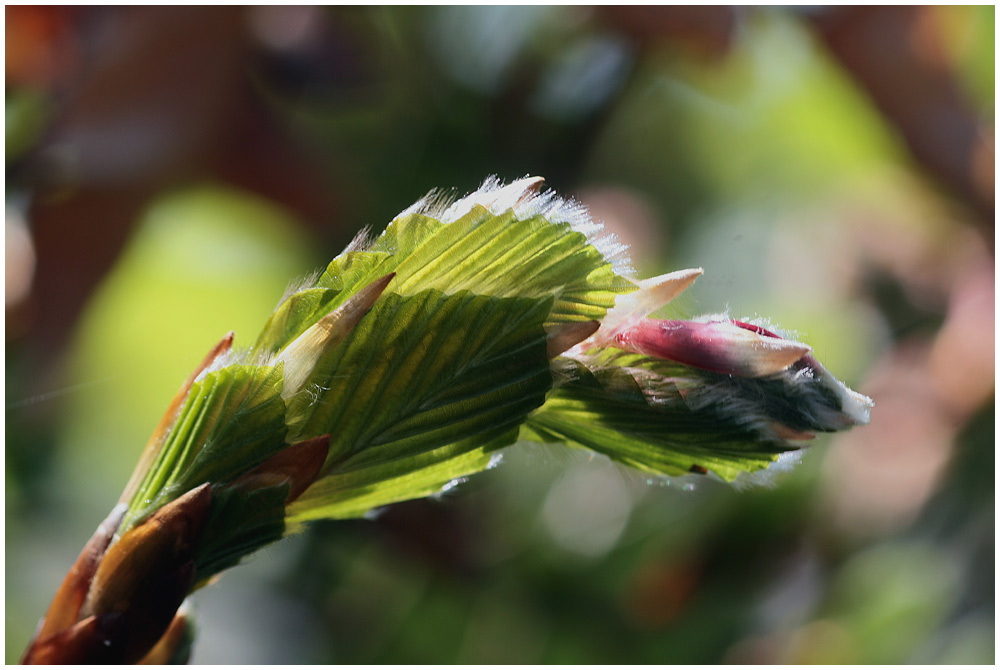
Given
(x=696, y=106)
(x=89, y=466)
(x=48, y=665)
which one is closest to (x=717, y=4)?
(x=696, y=106)

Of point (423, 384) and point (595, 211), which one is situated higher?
point (595, 211)

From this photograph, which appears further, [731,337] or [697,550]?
[697,550]

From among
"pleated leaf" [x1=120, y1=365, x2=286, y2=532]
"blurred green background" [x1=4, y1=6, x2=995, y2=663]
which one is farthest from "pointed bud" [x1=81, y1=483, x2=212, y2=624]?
"blurred green background" [x1=4, y1=6, x2=995, y2=663]

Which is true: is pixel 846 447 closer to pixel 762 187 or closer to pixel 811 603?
pixel 811 603

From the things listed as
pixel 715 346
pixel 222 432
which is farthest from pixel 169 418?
pixel 715 346

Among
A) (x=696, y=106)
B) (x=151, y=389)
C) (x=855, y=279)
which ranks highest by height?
(x=696, y=106)

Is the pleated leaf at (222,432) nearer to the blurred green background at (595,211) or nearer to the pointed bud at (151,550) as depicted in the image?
the pointed bud at (151,550)

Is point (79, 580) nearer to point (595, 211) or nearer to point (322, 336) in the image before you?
point (322, 336)
